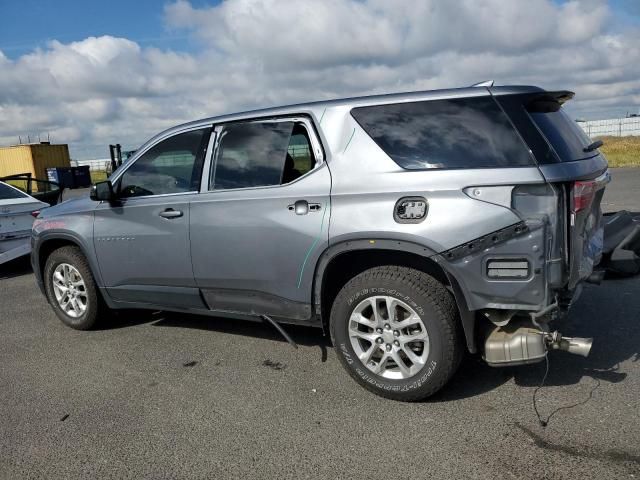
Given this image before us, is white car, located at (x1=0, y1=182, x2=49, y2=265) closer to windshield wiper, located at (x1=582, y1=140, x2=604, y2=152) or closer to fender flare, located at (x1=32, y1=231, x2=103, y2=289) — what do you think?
fender flare, located at (x1=32, y1=231, x2=103, y2=289)

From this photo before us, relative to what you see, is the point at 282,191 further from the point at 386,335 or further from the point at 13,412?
the point at 13,412

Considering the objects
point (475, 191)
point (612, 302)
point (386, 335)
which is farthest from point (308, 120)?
point (612, 302)

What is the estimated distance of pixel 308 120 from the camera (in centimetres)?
396

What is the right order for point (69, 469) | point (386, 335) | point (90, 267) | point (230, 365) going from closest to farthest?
point (69, 469) → point (386, 335) → point (230, 365) → point (90, 267)

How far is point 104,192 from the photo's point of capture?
190 inches

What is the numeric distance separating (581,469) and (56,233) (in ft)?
15.5

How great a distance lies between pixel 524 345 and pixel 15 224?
742 centimetres

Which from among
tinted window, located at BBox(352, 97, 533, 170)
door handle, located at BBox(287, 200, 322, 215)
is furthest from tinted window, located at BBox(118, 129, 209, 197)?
tinted window, located at BBox(352, 97, 533, 170)

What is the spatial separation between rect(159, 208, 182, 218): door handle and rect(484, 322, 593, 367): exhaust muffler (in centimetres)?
251

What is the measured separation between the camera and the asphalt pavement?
297 cm

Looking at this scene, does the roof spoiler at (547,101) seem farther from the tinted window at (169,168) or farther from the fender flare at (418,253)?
the tinted window at (169,168)

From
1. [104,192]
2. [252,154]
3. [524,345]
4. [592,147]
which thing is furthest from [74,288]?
[592,147]

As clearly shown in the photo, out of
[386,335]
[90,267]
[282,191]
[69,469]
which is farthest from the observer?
[90,267]

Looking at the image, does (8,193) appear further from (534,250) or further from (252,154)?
(534,250)
